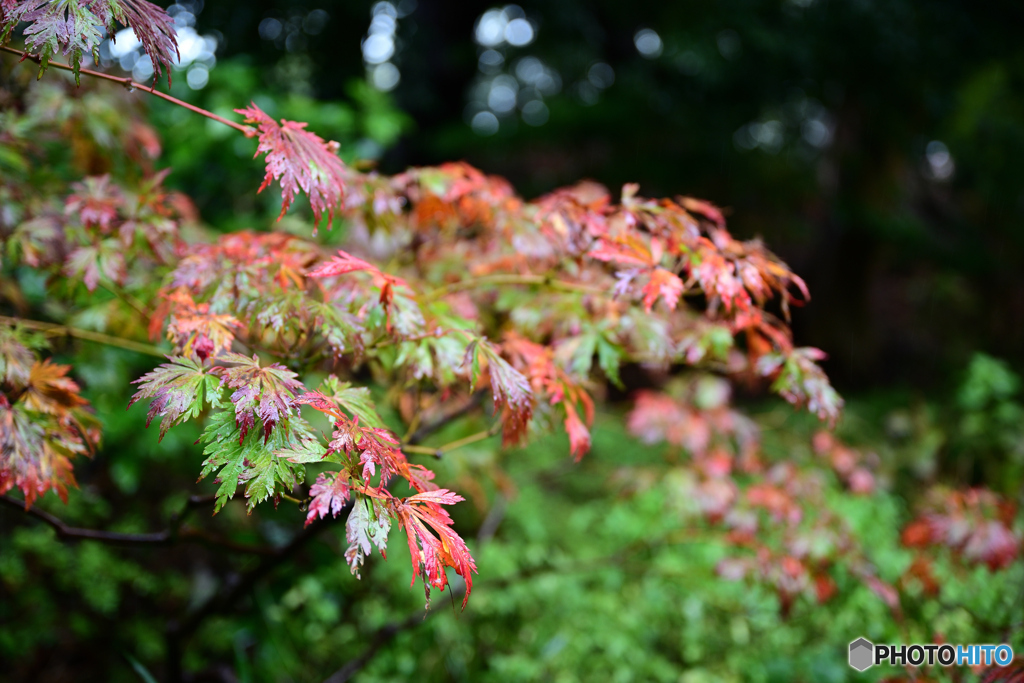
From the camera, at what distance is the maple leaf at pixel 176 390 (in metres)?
0.88

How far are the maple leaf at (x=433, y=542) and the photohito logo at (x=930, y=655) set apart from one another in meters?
1.50

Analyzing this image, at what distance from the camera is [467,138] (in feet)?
16.3

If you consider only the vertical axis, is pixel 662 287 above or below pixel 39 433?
above

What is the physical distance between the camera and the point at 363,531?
0.83 metres

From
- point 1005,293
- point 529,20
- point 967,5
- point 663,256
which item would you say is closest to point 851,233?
point 967,5

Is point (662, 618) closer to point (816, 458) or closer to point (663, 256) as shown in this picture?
point (816, 458)

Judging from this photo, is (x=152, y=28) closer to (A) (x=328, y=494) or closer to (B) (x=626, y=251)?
(A) (x=328, y=494)

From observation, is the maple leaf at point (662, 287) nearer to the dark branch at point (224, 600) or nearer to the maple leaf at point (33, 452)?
the dark branch at point (224, 600)

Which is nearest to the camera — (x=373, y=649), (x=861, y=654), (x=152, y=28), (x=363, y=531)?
(x=363, y=531)

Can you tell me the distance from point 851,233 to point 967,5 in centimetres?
228

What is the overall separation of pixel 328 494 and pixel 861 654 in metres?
2.44

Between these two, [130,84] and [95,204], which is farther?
[95,204]

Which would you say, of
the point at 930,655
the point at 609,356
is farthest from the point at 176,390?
the point at 930,655

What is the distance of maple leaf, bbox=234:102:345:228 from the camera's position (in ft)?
3.43
